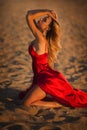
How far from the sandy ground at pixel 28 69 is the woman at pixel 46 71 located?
0.15 meters

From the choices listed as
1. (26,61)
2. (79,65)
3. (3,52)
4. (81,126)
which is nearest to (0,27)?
(3,52)

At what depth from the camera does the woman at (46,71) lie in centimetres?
465

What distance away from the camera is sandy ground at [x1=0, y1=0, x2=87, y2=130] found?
427 centimetres

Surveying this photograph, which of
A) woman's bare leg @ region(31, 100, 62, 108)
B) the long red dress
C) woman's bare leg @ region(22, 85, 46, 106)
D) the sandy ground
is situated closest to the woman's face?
the long red dress

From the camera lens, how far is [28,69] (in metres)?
7.48

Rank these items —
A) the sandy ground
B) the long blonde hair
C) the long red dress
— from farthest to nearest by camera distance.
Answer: the long blonde hair
the long red dress
the sandy ground

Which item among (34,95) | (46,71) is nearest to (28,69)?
(46,71)

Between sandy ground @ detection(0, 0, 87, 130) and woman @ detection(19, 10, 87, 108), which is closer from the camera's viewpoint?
sandy ground @ detection(0, 0, 87, 130)

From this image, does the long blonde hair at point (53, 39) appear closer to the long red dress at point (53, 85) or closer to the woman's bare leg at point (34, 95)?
the long red dress at point (53, 85)

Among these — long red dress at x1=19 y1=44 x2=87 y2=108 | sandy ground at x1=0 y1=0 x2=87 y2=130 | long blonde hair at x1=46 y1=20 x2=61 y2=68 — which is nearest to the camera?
sandy ground at x1=0 y1=0 x2=87 y2=130

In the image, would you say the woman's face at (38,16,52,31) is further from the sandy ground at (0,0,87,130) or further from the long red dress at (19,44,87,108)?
the sandy ground at (0,0,87,130)

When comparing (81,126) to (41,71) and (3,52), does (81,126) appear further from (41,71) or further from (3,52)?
(3,52)

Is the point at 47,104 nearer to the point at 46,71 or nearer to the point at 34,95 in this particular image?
the point at 34,95

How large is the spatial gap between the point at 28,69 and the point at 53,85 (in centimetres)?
290
